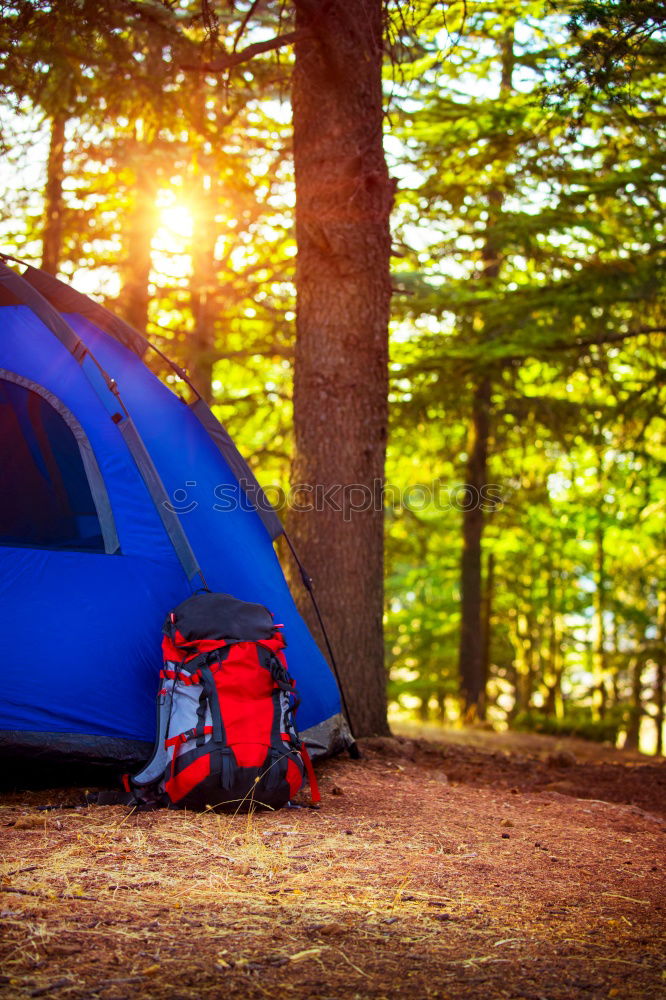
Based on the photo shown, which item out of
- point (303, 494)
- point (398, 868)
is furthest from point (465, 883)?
point (303, 494)

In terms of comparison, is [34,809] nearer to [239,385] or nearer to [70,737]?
[70,737]

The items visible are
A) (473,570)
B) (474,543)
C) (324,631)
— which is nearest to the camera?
(324,631)

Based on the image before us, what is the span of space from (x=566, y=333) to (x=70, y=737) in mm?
7141

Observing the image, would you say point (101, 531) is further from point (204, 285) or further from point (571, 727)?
point (571, 727)

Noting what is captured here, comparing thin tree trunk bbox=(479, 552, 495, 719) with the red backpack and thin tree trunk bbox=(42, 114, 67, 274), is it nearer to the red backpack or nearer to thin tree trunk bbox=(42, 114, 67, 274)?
thin tree trunk bbox=(42, 114, 67, 274)

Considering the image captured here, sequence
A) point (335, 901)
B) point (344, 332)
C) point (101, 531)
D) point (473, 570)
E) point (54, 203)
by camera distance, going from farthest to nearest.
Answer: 1. point (473, 570)
2. point (54, 203)
3. point (344, 332)
4. point (101, 531)
5. point (335, 901)

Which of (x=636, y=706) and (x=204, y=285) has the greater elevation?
(x=204, y=285)

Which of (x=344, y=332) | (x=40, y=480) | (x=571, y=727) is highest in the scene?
(x=344, y=332)

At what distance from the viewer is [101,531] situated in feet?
15.7

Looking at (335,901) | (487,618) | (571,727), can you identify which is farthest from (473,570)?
(335,901)

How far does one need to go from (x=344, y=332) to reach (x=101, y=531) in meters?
2.34

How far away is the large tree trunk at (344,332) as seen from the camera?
242 inches

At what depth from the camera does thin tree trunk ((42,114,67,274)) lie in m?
10.5

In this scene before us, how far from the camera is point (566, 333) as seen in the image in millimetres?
9602
